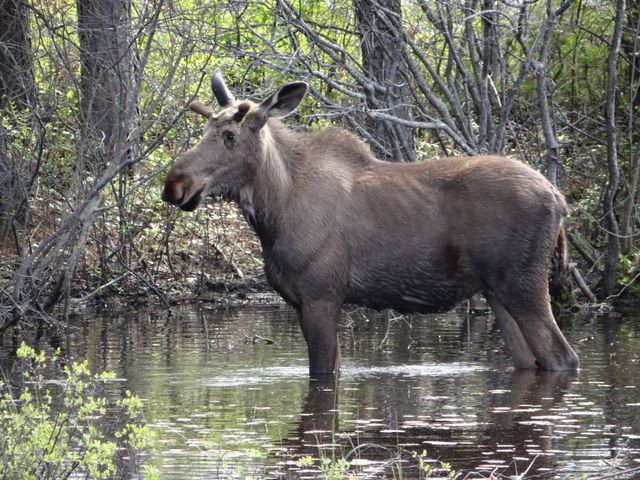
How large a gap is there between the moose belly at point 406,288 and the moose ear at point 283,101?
4.87ft

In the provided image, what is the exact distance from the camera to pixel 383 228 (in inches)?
404

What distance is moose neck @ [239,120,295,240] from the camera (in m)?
10.2

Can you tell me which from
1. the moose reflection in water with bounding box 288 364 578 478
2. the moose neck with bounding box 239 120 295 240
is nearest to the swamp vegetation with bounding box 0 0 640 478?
the moose reflection in water with bounding box 288 364 578 478

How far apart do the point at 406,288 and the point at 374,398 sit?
1351 mm

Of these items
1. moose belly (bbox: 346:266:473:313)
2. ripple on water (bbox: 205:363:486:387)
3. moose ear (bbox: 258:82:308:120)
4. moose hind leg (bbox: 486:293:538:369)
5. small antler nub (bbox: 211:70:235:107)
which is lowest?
ripple on water (bbox: 205:363:486:387)

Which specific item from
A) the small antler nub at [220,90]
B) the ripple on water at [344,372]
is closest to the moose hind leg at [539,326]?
the ripple on water at [344,372]

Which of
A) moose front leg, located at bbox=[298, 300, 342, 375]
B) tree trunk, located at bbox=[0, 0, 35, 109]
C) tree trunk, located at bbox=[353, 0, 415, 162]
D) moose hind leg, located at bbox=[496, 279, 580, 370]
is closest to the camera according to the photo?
Answer: moose front leg, located at bbox=[298, 300, 342, 375]

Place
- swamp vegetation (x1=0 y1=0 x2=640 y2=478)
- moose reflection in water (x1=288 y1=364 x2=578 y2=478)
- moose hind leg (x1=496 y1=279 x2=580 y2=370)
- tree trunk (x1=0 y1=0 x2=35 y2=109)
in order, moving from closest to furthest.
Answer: moose reflection in water (x1=288 y1=364 x2=578 y2=478) < swamp vegetation (x1=0 y1=0 x2=640 y2=478) < moose hind leg (x1=496 y1=279 x2=580 y2=370) < tree trunk (x1=0 y1=0 x2=35 y2=109)

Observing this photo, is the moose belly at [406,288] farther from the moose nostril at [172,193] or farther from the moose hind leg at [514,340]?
the moose nostril at [172,193]

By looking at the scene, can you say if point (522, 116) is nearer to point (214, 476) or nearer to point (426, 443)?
point (426, 443)

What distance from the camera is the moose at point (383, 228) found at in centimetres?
1000

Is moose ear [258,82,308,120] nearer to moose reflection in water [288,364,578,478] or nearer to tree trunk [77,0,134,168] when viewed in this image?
moose reflection in water [288,364,578,478]

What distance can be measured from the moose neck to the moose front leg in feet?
2.37

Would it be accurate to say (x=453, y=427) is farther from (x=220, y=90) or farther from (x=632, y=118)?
(x=632, y=118)
